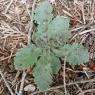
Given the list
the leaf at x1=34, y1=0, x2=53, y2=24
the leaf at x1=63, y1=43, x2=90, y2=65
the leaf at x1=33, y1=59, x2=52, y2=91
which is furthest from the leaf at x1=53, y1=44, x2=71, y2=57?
the leaf at x1=34, y1=0, x2=53, y2=24

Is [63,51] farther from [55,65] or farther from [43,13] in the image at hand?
[43,13]

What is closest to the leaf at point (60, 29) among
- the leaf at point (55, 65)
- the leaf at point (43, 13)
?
the leaf at point (43, 13)

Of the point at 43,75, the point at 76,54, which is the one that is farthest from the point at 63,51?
the point at 43,75

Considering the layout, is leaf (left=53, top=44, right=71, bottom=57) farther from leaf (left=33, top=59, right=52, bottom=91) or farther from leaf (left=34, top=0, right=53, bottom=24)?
leaf (left=34, top=0, right=53, bottom=24)

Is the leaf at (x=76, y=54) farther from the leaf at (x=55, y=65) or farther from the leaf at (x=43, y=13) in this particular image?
the leaf at (x=43, y=13)

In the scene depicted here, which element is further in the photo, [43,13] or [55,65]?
[43,13]

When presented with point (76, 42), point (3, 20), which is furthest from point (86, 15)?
point (3, 20)

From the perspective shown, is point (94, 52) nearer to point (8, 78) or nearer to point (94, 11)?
point (94, 11)
